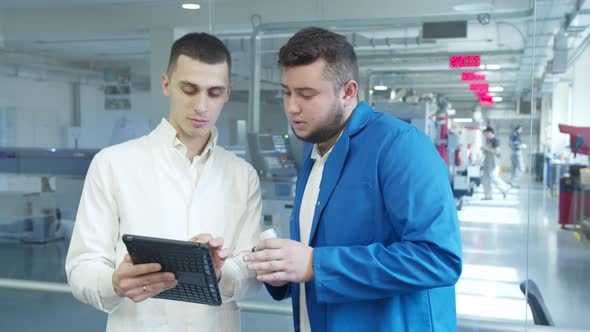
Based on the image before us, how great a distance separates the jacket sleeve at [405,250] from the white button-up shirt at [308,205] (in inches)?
9.3

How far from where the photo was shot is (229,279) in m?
1.68

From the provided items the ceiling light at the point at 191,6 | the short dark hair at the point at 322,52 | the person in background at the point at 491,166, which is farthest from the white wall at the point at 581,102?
the short dark hair at the point at 322,52

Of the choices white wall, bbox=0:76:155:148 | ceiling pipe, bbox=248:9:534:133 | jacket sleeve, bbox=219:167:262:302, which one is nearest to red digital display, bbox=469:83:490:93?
ceiling pipe, bbox=248:9:534:133

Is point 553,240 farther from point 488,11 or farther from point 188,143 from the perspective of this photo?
point 188,143

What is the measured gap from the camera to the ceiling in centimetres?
447

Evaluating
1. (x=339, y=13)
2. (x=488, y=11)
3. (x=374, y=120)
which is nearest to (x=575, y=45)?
(x=488, y=11)

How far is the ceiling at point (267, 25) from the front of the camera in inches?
176

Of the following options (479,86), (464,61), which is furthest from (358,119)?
(479,86)

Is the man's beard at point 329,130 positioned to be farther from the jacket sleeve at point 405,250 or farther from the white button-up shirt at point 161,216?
the white button-up shirt at point 161,216

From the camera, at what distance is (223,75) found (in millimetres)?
1758

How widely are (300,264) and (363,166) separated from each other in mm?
282

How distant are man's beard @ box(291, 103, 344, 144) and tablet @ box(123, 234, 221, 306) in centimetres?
40

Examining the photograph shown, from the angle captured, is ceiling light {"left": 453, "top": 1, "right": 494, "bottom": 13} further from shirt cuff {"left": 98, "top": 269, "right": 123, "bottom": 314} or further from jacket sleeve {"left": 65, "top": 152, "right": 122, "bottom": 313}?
shirt cuff {"left": 98, "top": 269, "right": 123, "bottom": 314}

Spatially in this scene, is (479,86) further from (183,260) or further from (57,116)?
(183,260)
